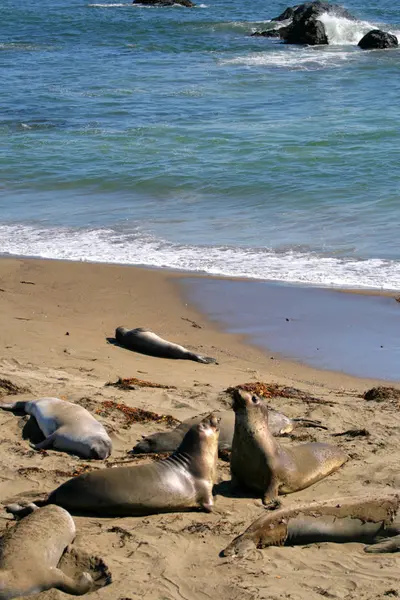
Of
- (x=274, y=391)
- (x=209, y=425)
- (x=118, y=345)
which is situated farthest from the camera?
(x=118, y=345)

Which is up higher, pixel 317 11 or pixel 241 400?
pixel 317 11

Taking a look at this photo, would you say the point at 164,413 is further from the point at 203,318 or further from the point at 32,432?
the point at 203,318

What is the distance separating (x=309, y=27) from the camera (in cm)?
3048

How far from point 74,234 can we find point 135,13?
26.8m

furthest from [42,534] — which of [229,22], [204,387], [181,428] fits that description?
[229,22]

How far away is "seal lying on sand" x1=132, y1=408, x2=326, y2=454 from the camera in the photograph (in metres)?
6.18

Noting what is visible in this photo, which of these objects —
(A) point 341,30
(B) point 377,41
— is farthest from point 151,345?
(A) point 341,30

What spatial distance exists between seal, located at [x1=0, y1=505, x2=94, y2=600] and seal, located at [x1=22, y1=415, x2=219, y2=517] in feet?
1.36

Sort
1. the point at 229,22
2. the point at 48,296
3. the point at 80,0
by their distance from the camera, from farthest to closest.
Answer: the point at 80,0 < the point at 229,22 < the point at 48,296

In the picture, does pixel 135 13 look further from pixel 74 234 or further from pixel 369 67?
pixel 74 234

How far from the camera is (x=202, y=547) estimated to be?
495 centimetres

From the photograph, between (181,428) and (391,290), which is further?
(391,290)

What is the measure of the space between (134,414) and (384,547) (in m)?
2.36

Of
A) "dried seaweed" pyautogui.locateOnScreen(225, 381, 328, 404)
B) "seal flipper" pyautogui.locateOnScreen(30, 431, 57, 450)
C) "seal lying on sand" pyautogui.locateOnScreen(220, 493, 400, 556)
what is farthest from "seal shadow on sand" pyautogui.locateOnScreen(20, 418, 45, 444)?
"seal lying on sand" pyautogui.locateOnScreen(220, 493, 400, 556)
